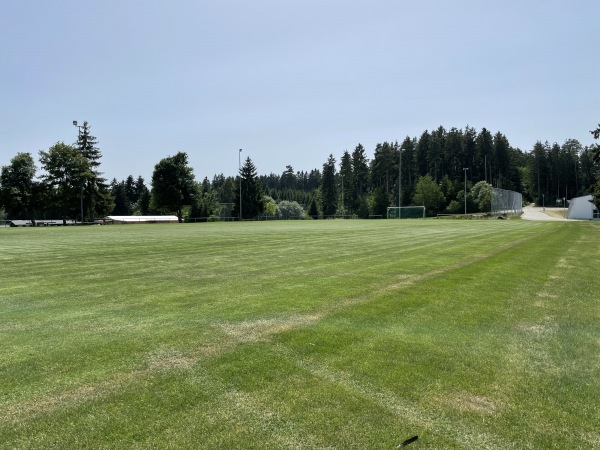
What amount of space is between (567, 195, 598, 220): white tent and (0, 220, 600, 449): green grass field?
87877mm

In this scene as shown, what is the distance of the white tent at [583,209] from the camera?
82250mm

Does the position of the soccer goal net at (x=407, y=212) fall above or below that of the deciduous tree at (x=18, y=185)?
below

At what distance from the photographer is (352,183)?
134 meters

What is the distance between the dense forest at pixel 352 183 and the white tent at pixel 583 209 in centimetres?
377

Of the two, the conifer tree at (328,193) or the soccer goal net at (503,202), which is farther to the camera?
the conifer tree at (328,193)

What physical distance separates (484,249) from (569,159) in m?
156

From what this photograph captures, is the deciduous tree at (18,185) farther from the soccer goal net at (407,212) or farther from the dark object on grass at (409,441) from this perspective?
the dark object on grass at (409,441)

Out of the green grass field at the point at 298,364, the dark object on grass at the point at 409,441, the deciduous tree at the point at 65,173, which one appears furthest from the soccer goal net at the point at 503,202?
the dark object on grass at the point at 409,441

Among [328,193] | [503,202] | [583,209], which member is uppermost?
[328,193]

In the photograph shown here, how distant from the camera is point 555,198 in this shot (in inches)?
5832

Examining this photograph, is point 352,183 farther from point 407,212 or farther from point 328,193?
point 407,212

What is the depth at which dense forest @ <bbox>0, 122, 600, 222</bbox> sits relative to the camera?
69.3 m

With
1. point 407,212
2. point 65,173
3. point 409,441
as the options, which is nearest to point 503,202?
point 407,212

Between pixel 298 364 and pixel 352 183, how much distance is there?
5149 inches
